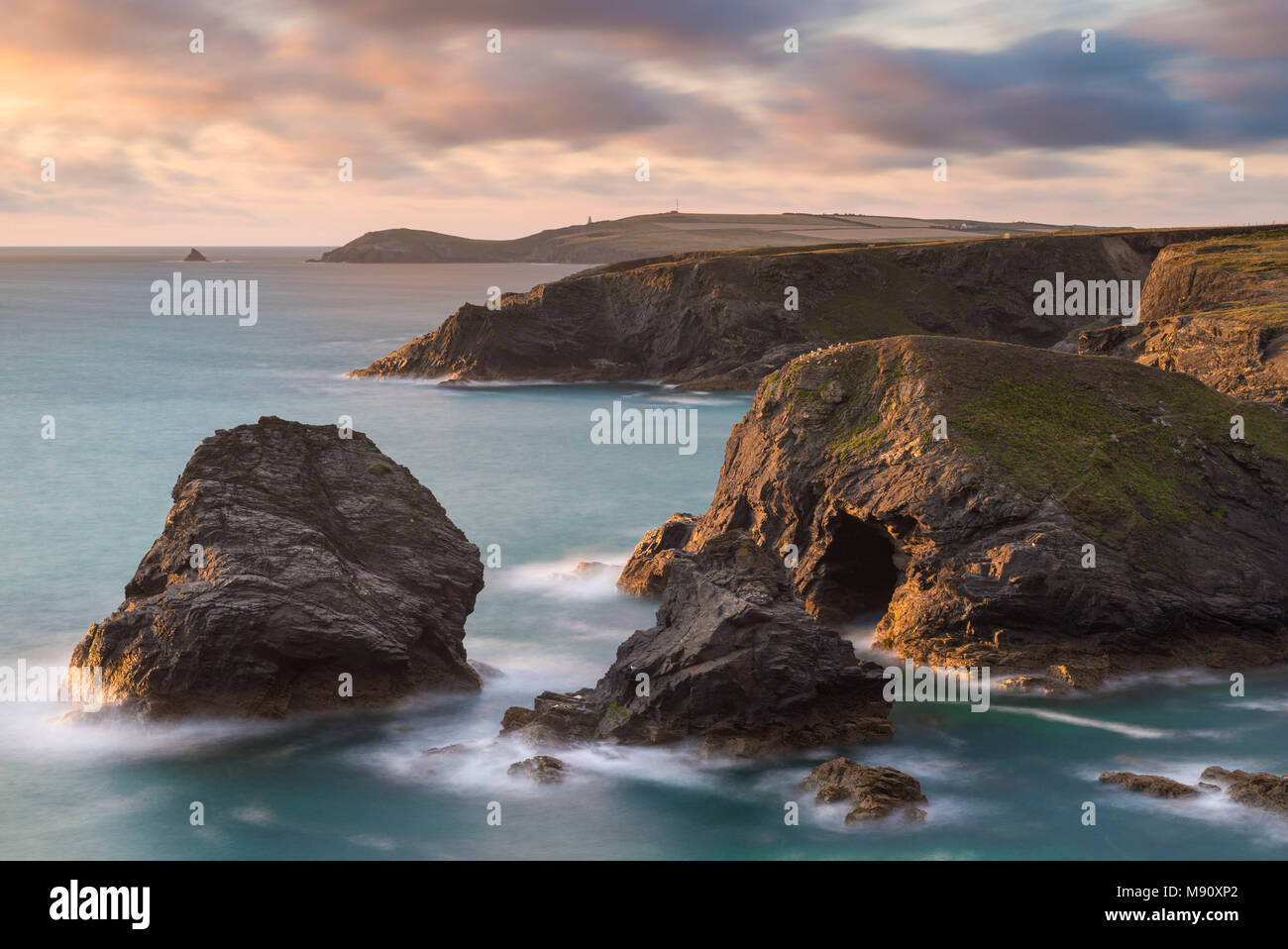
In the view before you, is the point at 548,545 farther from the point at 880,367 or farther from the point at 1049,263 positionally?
the point at 1049,263

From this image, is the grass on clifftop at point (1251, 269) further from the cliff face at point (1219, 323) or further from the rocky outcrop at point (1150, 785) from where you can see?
the rocky outcrop at point (1150, 785)

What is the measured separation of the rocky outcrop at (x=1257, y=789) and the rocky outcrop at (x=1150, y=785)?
0.60 meters

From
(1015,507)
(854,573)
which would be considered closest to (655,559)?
(854,573)

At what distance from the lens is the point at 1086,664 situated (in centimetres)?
2839

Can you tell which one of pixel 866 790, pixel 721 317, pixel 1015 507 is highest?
pixel 721 317

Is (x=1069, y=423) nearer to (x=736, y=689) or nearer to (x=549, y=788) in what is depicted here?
(x=736, y=689)

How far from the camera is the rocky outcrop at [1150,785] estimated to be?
73.2ft

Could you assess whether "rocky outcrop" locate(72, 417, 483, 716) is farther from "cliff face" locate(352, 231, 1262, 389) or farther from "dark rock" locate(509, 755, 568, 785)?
"cliff face" locate(352, 231, 1262, 389)

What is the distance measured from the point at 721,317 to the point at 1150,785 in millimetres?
90416

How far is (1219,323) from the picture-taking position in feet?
192

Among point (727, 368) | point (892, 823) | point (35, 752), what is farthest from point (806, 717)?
point (727, 368)

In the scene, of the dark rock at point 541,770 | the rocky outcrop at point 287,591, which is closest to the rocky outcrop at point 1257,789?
the dark rock at point 541,770

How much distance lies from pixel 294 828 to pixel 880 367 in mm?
21383

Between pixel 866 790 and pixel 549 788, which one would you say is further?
pixel 549 788
